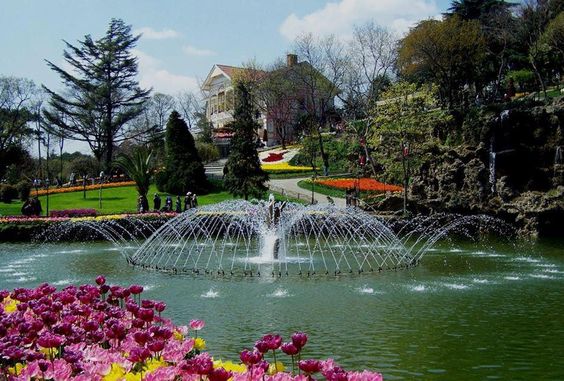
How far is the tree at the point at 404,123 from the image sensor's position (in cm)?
3497

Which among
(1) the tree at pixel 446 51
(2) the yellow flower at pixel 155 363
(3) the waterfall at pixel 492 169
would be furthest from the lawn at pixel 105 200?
(2) the yellow flower at pixel 155 363

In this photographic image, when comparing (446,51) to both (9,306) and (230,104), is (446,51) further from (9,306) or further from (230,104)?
(9,306)

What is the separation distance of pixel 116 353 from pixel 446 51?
44.2 m

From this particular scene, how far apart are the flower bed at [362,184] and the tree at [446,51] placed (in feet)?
33.7

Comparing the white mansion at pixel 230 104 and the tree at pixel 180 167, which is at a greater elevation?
the white mansion at pixel 230 104

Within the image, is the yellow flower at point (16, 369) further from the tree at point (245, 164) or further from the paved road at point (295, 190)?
the tree at point (245, 164)

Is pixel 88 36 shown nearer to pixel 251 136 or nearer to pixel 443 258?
pixel 251 136

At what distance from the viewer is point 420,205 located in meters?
29.2

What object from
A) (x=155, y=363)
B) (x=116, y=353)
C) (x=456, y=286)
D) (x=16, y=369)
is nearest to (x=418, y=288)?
A: (x=456, y=286)

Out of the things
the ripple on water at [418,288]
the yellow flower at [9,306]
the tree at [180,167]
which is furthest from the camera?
the tree at [180,167]

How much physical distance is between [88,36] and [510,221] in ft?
127

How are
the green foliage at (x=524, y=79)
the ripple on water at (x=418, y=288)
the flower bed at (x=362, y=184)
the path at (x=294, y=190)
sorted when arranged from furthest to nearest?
the green foliage at (x=524, y=79) < the flower bed at (x=362, y=184) < the path at (x=294, y=190) < the ripple on water at (x=418, y=288)

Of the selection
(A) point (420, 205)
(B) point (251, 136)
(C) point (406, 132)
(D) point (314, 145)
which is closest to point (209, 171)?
(D) point (314, 145)

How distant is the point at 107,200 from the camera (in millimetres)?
40812
